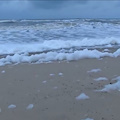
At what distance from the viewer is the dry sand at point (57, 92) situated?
3.88 meters

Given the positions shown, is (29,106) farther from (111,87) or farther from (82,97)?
(111,87)

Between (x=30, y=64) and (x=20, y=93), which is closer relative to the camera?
(x=20, y=93)

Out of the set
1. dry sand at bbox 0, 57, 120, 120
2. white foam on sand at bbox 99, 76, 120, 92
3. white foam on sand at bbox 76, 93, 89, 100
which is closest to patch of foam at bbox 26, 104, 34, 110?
dry sand at bbox 0, 57, 120, 120

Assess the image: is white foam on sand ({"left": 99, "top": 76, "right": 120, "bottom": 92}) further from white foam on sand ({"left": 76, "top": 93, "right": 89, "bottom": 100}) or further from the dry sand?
white foam on sand ({"left": 76, "top": 93, "right": 89, "bottom": 100})

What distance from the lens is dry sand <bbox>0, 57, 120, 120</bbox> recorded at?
3.88 meters

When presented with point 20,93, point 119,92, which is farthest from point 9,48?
point 119,92

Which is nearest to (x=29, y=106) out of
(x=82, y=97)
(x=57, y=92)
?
(x=57, y=92)

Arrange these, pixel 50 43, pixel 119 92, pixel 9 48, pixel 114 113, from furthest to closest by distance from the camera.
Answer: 1. pixel 50 43
2. pixel 9 48
3. pixel 119 92
4. pixel 114 113

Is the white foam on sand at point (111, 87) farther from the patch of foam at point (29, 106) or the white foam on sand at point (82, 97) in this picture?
the patch of foam at point (29, 106)

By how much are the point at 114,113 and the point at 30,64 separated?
3.77 meters

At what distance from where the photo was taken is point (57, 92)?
15.5 ft

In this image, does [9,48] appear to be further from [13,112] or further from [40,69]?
[13,112]

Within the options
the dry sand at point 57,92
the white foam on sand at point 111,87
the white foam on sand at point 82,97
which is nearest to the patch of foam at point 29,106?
the dry sand at point 57,92

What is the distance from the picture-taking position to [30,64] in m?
7.16
